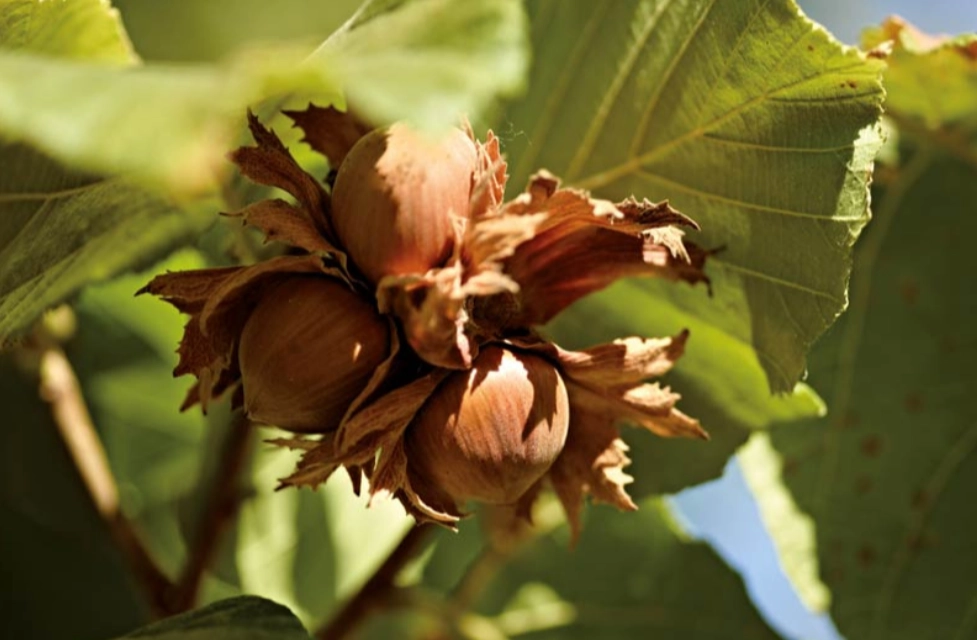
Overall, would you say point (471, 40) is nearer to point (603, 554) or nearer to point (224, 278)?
point (224, 278)

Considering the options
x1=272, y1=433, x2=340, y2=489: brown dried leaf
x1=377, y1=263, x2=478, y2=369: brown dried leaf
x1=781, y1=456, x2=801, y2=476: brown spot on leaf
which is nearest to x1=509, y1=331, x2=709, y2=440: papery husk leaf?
x1=377, y1=263, x2=478, y2=369: brown dried leaf

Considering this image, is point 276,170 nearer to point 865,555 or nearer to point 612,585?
point 865,555

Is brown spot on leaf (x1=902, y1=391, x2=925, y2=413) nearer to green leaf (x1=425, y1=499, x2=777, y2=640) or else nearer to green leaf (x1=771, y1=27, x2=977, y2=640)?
green leaf (x1=771, y1=27, x2=977, y2=640)

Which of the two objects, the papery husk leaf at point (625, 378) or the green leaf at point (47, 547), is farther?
the green leaf at point (47, 547)

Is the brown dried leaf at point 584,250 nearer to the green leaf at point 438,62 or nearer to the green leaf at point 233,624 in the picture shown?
the green leaf at point 438,62

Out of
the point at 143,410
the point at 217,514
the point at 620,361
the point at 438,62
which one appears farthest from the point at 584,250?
the point at 143,410

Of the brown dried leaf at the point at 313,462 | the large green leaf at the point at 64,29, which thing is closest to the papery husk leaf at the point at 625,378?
the brown dried leaf at the point at 313,462
